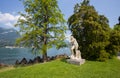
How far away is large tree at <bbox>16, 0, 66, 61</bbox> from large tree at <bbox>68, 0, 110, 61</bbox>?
201 cm

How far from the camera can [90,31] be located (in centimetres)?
2200

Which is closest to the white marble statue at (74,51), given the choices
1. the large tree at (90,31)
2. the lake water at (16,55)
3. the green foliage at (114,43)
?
the large tree at (90,31)

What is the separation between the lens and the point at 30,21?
23.5 m

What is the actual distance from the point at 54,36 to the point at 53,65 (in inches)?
290

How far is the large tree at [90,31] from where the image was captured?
70.8ft

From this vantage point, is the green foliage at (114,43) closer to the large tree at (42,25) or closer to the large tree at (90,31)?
the large tree at (90,31)

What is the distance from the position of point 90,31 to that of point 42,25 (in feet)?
21.1

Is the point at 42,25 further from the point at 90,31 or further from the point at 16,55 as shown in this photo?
the point at 16,55

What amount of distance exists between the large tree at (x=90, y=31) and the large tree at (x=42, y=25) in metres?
2.01

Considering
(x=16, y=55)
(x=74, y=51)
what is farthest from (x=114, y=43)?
(x=16, y=55)

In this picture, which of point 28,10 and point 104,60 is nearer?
point 104,60

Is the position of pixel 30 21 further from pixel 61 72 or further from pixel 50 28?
pixel 61 72

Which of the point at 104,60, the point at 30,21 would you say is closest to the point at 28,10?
the point at 30,21

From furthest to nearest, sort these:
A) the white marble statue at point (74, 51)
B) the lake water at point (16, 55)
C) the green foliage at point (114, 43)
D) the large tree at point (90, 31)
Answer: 1. the lake water at point (16, 55)
2. the green foliage at point (114, 43)
3. the large tree at point (90, 31)
4. the white marble statue at point (74, 51)
